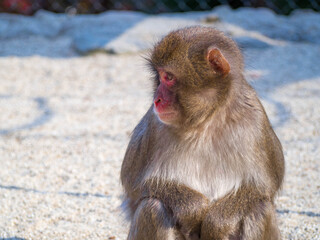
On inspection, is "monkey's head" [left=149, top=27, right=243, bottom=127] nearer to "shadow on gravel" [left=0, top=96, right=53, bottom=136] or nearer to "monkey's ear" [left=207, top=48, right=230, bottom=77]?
"monkey's ear" [left=207, top=48, right=230, bottom=77]

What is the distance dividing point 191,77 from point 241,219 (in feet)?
2.29

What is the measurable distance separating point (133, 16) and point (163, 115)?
6284 millimetres

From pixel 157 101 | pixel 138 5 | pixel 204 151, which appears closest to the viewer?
pixel 157 101

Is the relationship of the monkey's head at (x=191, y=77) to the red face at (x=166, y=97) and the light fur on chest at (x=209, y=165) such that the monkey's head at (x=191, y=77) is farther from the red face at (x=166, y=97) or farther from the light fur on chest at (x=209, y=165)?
the light fur on chest at (x=209, y=165)

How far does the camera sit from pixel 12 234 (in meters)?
3.06

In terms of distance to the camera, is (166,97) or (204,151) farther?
(204,151)

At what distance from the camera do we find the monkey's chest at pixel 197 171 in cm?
241

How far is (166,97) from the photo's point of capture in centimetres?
231

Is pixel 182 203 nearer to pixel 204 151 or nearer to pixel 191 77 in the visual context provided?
pixel 204 151

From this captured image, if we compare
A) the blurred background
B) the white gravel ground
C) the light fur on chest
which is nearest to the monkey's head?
the light fur on chest

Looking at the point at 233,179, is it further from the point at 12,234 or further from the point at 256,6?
the point at 256,6

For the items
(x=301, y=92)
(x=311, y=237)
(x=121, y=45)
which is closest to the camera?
(x=311, y=237)

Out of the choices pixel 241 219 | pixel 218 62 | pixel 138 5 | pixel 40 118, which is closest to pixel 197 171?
pixel 241 219

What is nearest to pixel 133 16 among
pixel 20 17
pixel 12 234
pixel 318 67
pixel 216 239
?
pixel 20 17
